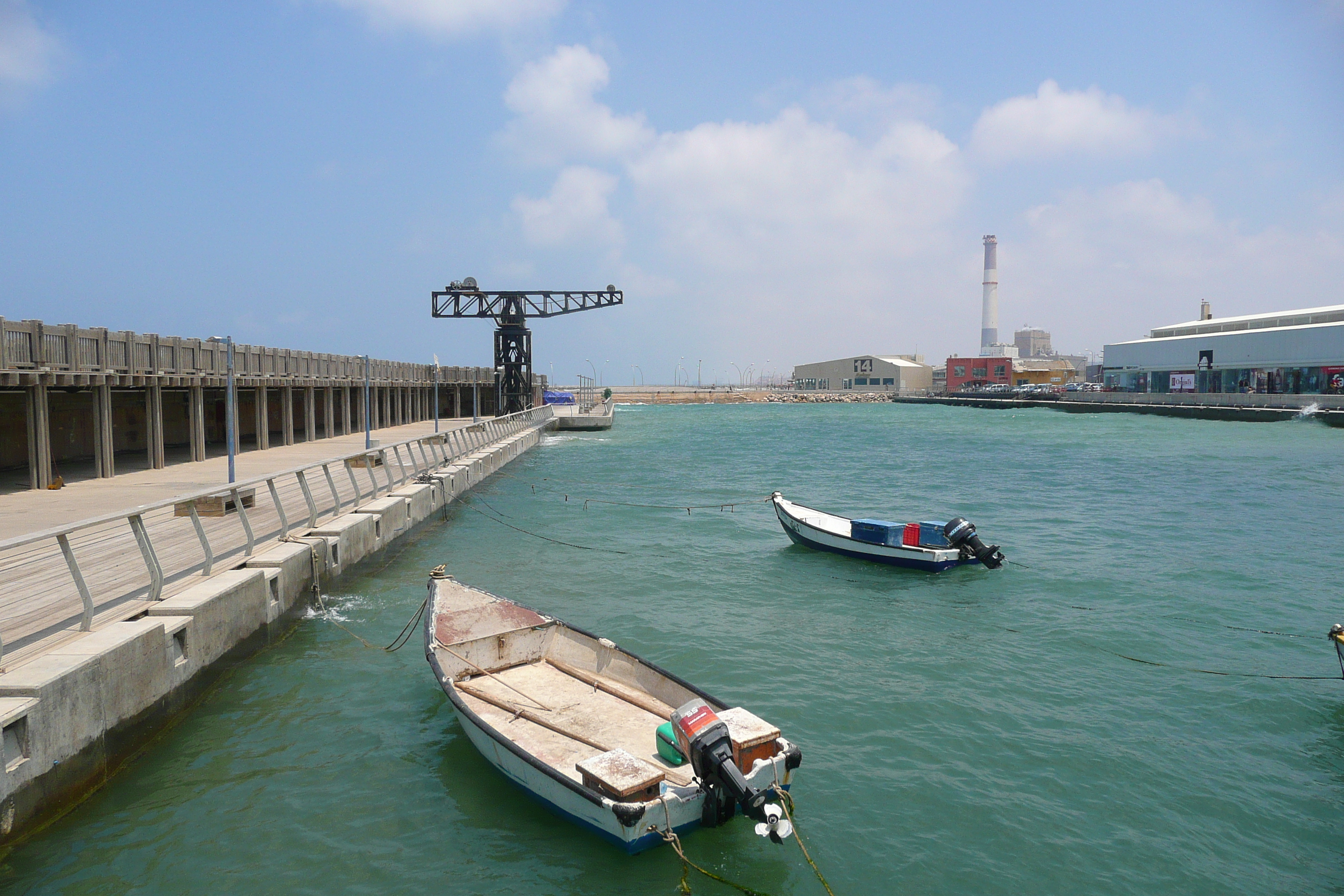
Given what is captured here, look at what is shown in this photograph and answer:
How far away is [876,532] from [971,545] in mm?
2308

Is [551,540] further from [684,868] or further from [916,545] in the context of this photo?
[684,868]

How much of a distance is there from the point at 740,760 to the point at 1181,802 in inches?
222

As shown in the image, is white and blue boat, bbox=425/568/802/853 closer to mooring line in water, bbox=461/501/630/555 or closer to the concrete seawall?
the concrete seawall

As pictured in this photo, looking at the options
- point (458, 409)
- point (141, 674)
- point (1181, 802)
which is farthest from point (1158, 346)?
point (141, 674)

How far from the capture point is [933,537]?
20.3 m

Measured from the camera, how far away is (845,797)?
9.13 meters

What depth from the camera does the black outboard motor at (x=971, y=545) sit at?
20.0 meters

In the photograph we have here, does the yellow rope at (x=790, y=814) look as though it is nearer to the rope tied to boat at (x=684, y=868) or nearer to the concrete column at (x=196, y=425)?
the rope tied to boat at (x=684, y=868)

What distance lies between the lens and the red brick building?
499 feet

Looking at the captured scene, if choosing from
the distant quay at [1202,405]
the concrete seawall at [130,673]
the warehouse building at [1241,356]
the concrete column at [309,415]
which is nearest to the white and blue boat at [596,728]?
the concrete seawall at [130,673]

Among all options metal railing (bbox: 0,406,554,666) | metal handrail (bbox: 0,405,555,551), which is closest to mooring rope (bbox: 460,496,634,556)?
A: metal railing (bbox: 0,406,554,666)

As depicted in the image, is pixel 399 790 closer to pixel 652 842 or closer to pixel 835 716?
pixel 652 842

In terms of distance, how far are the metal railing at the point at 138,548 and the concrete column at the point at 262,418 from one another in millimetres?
14727

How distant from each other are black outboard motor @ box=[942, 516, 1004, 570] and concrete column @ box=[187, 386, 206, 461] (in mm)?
24672
